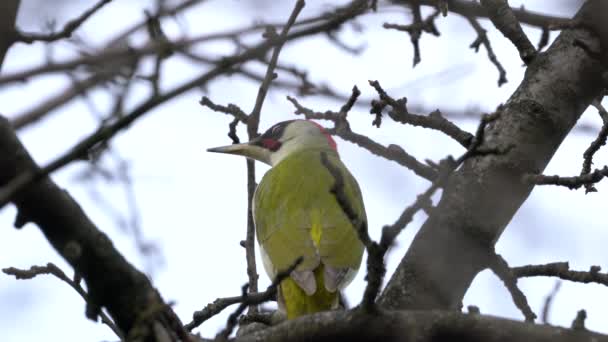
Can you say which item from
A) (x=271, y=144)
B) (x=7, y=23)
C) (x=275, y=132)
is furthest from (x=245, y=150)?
(x=7, y=23)

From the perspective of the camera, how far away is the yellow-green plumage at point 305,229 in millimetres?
5410

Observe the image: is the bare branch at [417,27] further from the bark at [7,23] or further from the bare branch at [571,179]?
the bark at [7,23]

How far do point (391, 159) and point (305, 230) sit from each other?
1.24 meters

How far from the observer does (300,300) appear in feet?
17.5

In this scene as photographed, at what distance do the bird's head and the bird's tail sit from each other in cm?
293

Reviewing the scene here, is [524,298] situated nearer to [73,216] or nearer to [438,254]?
[438,254]

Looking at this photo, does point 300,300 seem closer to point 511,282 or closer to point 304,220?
point 304,220

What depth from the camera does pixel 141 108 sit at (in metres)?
2.48

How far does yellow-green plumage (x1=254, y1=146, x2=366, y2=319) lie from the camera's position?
5410 millimetres

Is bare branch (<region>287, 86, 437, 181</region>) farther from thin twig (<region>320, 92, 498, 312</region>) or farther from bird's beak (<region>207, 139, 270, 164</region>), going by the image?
bird's beak (<region>207, 139, 270, 164</region>)

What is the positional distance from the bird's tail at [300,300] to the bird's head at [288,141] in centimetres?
293

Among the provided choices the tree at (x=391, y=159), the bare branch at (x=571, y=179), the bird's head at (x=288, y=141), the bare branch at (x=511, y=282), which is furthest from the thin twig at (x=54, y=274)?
the bird's head at (x=288, y=141)

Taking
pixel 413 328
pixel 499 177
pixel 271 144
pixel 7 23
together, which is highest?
Answer: pixel 271 144

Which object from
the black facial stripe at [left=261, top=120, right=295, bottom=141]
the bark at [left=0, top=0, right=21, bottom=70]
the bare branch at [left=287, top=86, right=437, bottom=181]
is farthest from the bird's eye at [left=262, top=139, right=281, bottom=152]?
the bark at [left=0, top=0, right=21, bottom=70]
